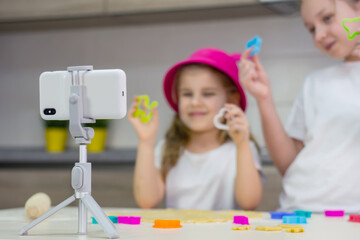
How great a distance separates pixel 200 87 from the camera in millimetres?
1553

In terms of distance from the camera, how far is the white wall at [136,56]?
2330mm

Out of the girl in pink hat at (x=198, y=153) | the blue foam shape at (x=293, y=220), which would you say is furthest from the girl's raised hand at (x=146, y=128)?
the blue foam shape at (x=293, y=220)

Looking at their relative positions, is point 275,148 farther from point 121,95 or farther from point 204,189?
point 121,95

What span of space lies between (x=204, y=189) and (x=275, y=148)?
0.28 m

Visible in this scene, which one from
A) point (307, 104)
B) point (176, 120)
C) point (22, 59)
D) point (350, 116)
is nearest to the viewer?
point (350, 116)

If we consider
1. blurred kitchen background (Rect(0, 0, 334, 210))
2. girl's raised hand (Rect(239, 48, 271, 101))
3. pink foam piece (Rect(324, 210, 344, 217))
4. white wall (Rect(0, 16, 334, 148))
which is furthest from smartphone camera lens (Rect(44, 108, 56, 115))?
white wall (Rect(0, 16, 334, 148))

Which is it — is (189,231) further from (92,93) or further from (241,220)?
(92,93)

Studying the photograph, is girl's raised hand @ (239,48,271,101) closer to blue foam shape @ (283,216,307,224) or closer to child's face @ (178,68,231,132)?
child's face @ (178,68,231,132)

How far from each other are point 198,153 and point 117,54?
111 centimetres

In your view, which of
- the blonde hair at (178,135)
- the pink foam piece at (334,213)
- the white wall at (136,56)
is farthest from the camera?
the white wall at (136,56)

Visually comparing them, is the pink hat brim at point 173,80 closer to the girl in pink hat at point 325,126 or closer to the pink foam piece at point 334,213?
the girl in pink hat at point 325,126

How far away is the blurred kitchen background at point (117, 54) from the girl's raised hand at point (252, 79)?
2.14ft

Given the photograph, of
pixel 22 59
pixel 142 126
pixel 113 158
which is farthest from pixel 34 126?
pixel 142 126

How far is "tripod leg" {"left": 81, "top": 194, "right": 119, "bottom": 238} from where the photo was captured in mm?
668
